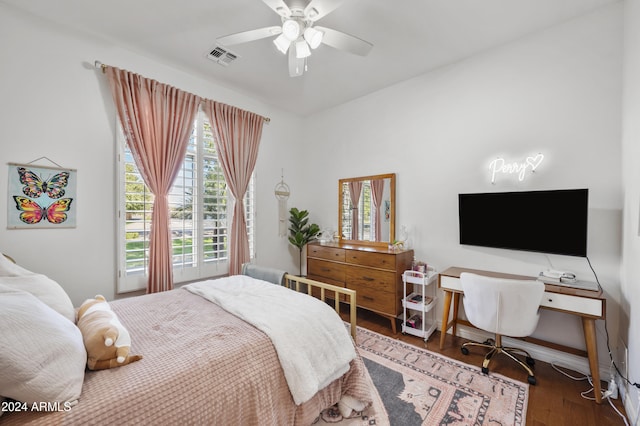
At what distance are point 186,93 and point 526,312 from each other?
3.83 m

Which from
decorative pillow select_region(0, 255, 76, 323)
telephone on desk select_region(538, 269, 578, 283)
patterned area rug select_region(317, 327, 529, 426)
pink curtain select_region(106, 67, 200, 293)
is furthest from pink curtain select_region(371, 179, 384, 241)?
decorative pillow select_region(0, 255, 76, 323)

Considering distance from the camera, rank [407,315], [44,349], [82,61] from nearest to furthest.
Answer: [44,349] < [82,61] < [407,315]

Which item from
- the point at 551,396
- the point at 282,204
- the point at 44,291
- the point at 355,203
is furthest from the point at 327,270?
the point at 44,291

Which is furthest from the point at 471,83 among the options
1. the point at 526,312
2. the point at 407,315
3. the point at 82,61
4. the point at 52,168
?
the point at 52,168

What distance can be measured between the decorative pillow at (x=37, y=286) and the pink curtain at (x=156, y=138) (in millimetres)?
A: 1221

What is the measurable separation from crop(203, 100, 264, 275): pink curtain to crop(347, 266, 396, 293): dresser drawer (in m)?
1.38

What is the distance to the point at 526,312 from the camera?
206 centimetres

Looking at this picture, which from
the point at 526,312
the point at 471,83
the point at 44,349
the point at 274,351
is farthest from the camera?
the point at 471,83

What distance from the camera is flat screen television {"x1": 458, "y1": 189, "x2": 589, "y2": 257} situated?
7.13ft

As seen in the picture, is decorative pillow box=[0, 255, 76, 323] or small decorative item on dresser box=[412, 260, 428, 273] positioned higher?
decorative pillow box=[0, 255, 76, 323]

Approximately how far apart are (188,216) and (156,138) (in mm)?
892

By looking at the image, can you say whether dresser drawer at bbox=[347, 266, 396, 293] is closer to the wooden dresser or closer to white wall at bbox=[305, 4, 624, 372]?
the wooden dresser

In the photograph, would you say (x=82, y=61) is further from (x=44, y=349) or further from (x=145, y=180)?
(x=44, y=349)

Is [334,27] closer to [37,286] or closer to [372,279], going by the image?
[372,279]
